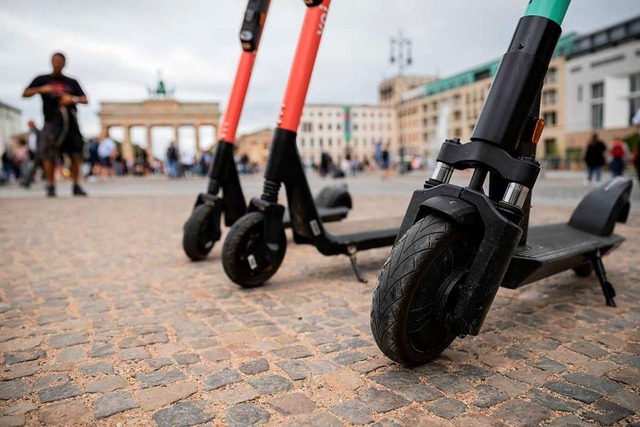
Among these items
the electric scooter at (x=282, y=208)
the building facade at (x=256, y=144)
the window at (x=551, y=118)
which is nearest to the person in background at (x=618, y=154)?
the electric scooter at (x=282, y=208)

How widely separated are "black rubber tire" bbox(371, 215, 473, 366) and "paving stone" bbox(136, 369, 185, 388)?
0.84m

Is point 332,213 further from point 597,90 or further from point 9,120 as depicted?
point 9,120

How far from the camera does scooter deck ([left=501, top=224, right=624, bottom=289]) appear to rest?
2.32 meters

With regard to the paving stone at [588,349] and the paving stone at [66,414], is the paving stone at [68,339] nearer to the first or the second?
the paving stone at [66,414]

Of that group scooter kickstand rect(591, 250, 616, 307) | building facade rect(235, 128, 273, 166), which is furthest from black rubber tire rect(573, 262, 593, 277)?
building facade rect(235, 128, 273, 166)

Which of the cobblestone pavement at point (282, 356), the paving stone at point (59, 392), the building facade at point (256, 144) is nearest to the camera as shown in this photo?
the cobblestone pavement at point (282, 356)

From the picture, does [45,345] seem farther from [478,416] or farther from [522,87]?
[522,87]

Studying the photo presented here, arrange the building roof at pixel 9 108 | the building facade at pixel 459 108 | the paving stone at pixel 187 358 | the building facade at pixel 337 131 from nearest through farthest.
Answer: the paving stone at pixel 187 358
the building facade at pixel 459 108
the building roof at pixel 9 108
the building facade at pixel 337 131

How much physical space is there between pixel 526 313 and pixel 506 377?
100 cm

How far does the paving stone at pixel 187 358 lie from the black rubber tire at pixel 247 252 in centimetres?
98

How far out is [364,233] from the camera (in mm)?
3850

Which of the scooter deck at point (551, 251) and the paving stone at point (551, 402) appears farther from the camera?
the scooter deck at point (551, 251)

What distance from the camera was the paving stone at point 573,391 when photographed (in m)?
1.89

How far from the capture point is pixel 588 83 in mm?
48031
